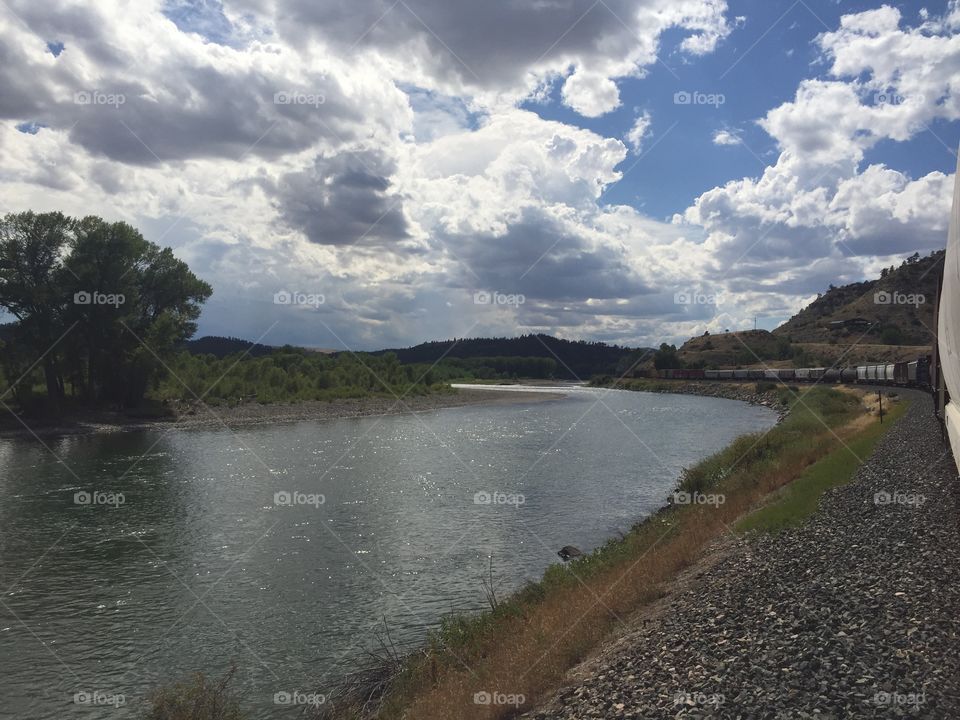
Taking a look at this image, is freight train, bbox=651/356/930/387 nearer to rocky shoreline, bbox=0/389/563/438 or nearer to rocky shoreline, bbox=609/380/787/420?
rocky shoreline, bbox=609/380/787/420

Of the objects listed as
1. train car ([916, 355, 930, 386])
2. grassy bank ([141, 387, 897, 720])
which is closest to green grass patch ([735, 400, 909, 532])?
grassy bank ([141, 387, 897, 720])

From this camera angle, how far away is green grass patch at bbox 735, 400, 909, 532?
65.0 ft

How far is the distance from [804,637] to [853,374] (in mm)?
100627

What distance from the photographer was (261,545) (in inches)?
982

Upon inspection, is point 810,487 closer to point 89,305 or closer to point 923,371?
point 923,371

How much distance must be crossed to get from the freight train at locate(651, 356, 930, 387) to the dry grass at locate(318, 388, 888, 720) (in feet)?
163

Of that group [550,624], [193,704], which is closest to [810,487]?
[550,624]

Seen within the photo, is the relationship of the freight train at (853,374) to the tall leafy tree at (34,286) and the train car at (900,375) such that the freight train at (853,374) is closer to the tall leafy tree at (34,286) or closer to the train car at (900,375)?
the train car at (900,375)

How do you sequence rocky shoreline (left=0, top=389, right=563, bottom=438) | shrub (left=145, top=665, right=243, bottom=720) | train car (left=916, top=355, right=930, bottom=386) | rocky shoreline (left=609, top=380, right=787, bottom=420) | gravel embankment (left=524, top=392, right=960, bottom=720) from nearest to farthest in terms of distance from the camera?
gravel embankment (left=524, top=392, right=960, bottom=720) < shrub (left=145, top=665, right=243, bottom=720) < rocky shoreline (left=0, top=389, right=563, bottom=438) < train car (left=916, top=355, right=930, bottom=386) < rocky shoreline (left=609, top=380, right=787, bottom=420)

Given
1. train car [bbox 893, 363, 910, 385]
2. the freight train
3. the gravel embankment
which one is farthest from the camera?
train car [bbox 893, 363, 910, 385]

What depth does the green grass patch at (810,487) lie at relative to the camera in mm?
19812

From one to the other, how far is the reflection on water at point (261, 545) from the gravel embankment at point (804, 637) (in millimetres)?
6793

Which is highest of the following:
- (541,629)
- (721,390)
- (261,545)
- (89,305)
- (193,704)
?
(89,305)

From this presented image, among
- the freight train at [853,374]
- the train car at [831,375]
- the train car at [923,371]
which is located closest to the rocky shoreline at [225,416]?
the train car at [831,375]
